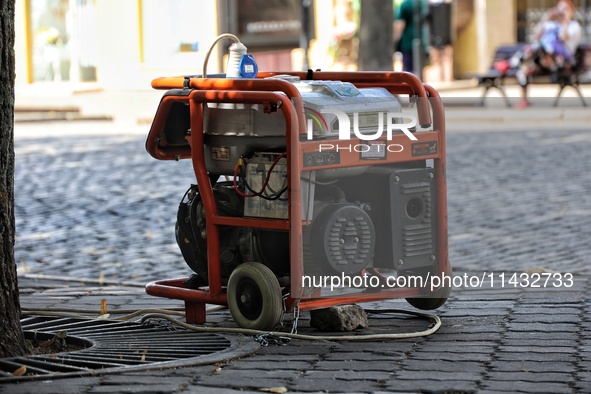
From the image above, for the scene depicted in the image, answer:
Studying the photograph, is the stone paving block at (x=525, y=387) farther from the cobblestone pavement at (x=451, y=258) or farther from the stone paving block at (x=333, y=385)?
the stone paving block at (x=333, y=385)

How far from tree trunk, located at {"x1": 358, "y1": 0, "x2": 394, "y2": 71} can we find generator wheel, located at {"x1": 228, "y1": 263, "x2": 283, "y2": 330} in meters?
14.1

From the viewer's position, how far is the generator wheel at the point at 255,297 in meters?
5.30

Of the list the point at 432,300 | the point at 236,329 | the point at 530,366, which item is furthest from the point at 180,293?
the point at 530,366

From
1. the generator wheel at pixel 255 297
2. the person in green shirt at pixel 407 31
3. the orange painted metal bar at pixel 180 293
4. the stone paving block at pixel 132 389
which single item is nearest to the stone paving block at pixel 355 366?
the generator wheel at pixel 255 297

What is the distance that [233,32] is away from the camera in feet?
68.8

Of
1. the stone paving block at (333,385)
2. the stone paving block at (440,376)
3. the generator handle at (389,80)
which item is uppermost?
the generator handle at (389,80)

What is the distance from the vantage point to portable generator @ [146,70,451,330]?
532 cm

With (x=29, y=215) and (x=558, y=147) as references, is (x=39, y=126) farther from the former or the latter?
(x=29, y=215)

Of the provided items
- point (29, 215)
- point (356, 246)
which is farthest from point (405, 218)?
point (29, 215)

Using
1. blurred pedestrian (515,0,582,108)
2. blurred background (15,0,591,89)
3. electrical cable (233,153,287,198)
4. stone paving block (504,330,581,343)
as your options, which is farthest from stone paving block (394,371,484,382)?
blurred pedestrian (515,0,582,108)

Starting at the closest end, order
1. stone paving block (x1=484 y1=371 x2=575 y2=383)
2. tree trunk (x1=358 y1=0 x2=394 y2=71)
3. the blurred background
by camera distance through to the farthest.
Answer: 1. stone paving block (x1=484 y1=371 x2=575 y2=383)
2. tree trunk (x1=358 y1=0 x2=394 y2=71)
3. the blurred background

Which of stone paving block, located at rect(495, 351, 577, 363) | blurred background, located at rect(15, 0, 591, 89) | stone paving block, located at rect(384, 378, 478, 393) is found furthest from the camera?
blurred background, located at rect(15, 0, 591, 89)

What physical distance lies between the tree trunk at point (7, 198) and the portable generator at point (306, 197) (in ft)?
2.98

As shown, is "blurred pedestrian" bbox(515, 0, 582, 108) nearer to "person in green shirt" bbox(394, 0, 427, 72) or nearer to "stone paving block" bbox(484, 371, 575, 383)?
"person in green shirt" bbox(394, 0, 427, 72)
